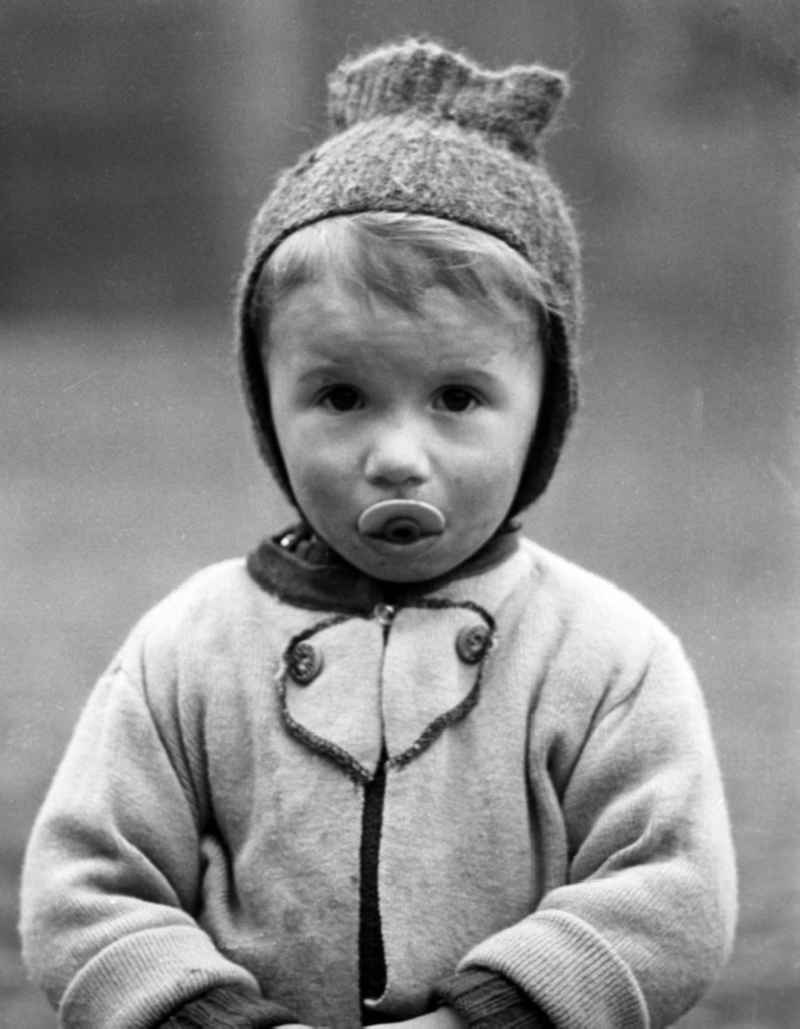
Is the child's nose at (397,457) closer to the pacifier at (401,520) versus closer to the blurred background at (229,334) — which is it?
the pacifier at (401,520)

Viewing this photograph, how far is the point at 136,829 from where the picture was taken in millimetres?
2102

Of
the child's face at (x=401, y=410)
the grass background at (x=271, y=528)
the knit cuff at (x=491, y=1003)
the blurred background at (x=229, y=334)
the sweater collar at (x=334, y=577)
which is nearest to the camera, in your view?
the knit cuff at (x=491, y=1003)

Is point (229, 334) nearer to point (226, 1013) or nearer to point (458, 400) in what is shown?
point (458, 400)

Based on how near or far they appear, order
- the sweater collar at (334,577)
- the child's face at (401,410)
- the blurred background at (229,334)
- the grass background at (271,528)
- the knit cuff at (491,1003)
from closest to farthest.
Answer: the knit cuff at (491,1003)
the child's face at (401,410)
the sweater collar at (334,577)
the blurred background at (229,334)
the grass background at (271,528)

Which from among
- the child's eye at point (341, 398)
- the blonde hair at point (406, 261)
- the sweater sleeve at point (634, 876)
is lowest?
the sweater sleeve at point (634, 876)

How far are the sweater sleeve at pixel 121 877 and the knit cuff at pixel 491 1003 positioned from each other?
255 mm

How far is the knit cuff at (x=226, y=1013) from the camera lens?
76.5 inches

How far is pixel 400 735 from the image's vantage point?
2.06 metres

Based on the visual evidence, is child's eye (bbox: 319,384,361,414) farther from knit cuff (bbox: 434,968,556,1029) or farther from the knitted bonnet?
knit cuff (bbox: 434,968,556,1029)

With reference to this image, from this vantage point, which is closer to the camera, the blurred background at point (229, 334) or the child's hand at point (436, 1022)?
the child's hand at point (436, 1022)

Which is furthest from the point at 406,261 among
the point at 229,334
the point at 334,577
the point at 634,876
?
the point at 229,334

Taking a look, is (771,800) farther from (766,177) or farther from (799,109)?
(799,109)

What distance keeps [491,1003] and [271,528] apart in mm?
3116

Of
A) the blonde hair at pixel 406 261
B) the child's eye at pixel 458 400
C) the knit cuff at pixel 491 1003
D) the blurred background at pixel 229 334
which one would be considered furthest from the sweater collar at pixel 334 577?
the blurred background at pixel 229 334
